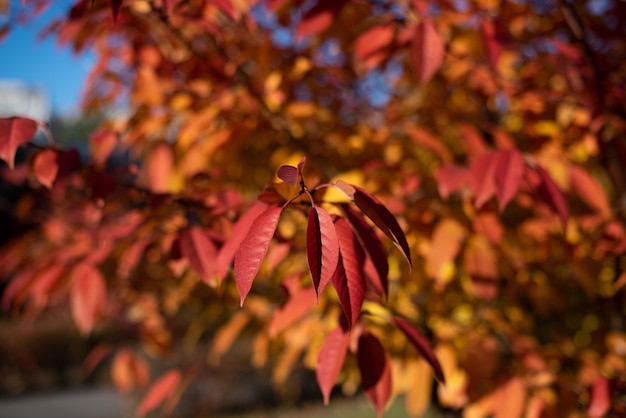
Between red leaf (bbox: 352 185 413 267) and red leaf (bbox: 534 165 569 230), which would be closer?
red leaf (bbox: 352 185 413 267)

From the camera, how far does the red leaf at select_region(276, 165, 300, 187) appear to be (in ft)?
2.11

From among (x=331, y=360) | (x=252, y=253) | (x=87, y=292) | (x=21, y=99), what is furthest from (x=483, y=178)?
(x=21, y=99)

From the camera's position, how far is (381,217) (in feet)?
2.16

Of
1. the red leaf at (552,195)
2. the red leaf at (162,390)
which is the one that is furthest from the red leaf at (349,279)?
the red leaf at (162,390)

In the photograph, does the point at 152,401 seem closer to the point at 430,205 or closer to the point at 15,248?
the point at 430,205

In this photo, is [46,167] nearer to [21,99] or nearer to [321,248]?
[321,248]

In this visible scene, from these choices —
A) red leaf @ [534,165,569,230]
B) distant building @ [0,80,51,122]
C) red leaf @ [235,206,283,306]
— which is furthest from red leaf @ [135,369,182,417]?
distant building @ [0,80,51,122]

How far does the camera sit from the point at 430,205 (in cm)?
140

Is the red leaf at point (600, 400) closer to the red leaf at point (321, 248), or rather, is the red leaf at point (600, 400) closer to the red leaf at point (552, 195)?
the red leaf at point (552, 195)

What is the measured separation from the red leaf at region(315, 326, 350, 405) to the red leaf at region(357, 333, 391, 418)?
0.18 feet

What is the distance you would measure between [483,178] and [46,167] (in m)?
0.81

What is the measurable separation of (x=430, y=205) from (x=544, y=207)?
0.90ft

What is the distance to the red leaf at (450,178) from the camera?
1054 mm

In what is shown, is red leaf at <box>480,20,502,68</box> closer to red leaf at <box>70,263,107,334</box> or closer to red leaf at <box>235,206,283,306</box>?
red leaf at <box>235,206,283,306</box>
